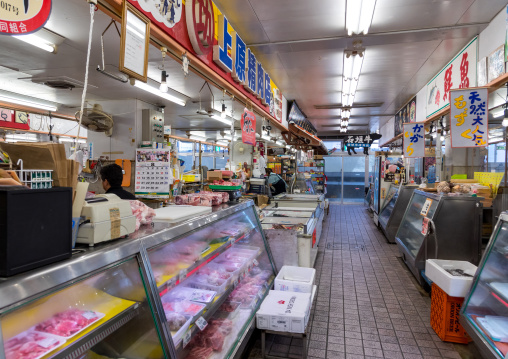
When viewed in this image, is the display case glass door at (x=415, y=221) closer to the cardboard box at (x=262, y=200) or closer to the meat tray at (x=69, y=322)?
the cardboard box at (x=262, y=200)

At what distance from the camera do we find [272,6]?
4.56m

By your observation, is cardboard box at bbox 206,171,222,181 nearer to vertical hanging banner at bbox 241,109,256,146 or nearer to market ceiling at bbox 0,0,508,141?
vertical hanging banner at bbox 241,109,256,146

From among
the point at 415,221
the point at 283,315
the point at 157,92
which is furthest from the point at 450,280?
the point at 157,92

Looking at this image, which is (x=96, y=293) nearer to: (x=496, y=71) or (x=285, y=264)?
(x=285, y=264)

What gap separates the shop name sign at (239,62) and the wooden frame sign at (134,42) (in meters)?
1.75

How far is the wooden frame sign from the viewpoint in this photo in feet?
7.61

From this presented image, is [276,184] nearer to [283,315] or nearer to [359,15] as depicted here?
[359,15]

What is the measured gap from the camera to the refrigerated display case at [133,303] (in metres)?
1.28

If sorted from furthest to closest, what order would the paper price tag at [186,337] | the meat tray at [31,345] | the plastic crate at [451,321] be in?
the plastic crate at [451,321]
the paper price tag at [186,337]
the meat tray at [31,345]

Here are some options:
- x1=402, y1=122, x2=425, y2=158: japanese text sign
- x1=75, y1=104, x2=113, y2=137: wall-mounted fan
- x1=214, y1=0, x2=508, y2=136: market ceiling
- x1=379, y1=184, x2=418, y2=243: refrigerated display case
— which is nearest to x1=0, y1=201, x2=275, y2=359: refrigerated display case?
x1=214, y1=0, x2=508, y2=136: market ceiling

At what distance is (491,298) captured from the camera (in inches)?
119

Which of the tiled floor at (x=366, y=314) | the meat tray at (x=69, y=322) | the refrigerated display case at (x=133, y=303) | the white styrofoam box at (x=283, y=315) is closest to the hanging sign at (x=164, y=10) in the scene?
the refrigerated display case at (x=133, y=303)

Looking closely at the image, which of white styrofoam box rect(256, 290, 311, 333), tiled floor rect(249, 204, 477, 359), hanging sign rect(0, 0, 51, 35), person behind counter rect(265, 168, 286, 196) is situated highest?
hanging sign rect(0, 0, 51, 35)

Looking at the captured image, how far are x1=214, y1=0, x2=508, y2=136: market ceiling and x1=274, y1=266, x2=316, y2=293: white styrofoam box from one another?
3.68 meters
